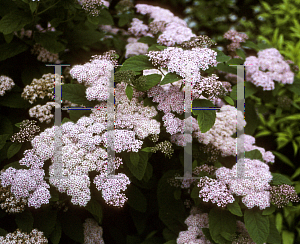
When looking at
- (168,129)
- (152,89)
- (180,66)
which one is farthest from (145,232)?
(180,66)

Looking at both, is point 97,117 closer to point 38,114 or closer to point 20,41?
point 38,114

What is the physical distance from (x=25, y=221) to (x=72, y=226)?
39 cm

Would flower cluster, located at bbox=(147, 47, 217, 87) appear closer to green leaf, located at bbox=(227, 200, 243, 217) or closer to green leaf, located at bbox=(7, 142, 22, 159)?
green leaf, located at bbox=(227, 200, 243, 217)

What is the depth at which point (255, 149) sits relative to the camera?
2766 millimetres

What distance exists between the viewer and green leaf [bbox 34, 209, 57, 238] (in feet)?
7.26

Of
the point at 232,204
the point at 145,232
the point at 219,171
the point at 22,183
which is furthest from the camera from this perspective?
the point at 145,232

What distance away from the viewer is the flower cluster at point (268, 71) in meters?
3.10

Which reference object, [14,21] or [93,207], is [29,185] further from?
[14,21]

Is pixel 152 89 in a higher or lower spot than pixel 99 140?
higher

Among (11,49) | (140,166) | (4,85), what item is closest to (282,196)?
(140,166)

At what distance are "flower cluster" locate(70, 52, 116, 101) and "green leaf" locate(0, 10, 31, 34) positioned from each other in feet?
2.01

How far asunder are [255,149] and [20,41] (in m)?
2.57

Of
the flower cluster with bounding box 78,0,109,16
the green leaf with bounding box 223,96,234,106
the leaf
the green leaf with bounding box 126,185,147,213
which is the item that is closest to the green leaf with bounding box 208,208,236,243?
the leaf

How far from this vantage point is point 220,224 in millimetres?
2254
